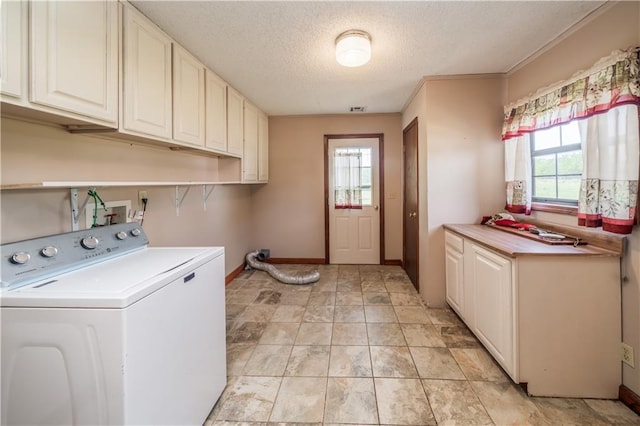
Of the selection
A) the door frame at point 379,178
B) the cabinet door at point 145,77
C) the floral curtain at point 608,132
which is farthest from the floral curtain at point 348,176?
the cabinet door at point 145,77

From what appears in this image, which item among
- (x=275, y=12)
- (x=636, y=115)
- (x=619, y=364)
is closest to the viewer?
(x=636, y=115)

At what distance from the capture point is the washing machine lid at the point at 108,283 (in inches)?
36.7

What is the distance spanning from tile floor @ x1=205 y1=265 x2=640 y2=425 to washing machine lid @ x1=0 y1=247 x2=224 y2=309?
3.03 feet

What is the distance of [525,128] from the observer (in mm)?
Result: 2326

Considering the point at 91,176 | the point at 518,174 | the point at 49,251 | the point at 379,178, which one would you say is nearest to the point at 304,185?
the point at 379,178

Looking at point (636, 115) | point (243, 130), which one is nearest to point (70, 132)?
point (243, 130)

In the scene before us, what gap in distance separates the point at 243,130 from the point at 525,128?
9.25 ft

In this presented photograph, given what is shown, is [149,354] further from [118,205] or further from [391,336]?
[391,336]

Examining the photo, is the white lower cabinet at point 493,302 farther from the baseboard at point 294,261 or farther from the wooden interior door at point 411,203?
the baseboard at point 294,261

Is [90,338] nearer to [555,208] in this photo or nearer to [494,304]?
[494,304]

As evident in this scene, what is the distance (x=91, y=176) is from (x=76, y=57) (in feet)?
2.23

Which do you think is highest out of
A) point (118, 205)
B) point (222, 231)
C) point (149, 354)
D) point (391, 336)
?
point (118, 205)

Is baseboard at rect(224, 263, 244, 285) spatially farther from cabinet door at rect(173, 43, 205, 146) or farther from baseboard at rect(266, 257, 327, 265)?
cabinet door at rect(173, 43, 205, 146)

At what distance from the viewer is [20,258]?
1.09 meters
